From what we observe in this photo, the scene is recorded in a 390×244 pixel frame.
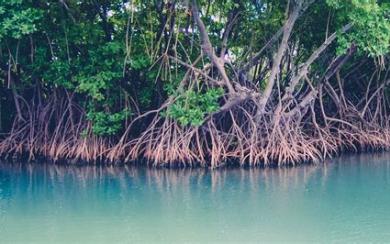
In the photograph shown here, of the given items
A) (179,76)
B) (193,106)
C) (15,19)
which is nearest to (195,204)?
(193,106)

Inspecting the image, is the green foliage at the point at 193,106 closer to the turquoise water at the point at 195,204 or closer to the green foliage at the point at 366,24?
the turquoise water at the point at 195,204

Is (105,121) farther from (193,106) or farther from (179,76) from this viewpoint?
(193,106)

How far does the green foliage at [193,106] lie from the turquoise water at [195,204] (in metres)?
0.74

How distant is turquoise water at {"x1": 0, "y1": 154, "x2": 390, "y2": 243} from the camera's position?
630cm

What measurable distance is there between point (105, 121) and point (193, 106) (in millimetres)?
1400

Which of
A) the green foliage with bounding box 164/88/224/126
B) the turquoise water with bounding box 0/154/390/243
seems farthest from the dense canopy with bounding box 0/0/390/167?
the turquoise water with bounding box 0/154/390/243

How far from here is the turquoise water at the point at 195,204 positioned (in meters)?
6.30

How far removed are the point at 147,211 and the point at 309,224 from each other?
167 centimetres

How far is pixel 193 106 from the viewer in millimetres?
9477

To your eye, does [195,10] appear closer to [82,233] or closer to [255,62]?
[255,62]

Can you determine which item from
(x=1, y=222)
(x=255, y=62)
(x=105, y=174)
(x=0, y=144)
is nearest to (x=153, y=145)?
(x=105, y=174)

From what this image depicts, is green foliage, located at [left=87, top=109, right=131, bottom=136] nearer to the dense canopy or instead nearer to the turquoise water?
the dense canopy

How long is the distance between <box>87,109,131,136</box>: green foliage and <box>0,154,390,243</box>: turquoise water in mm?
535

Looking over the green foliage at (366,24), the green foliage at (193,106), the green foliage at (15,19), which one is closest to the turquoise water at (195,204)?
the green foliage at (193,106)
